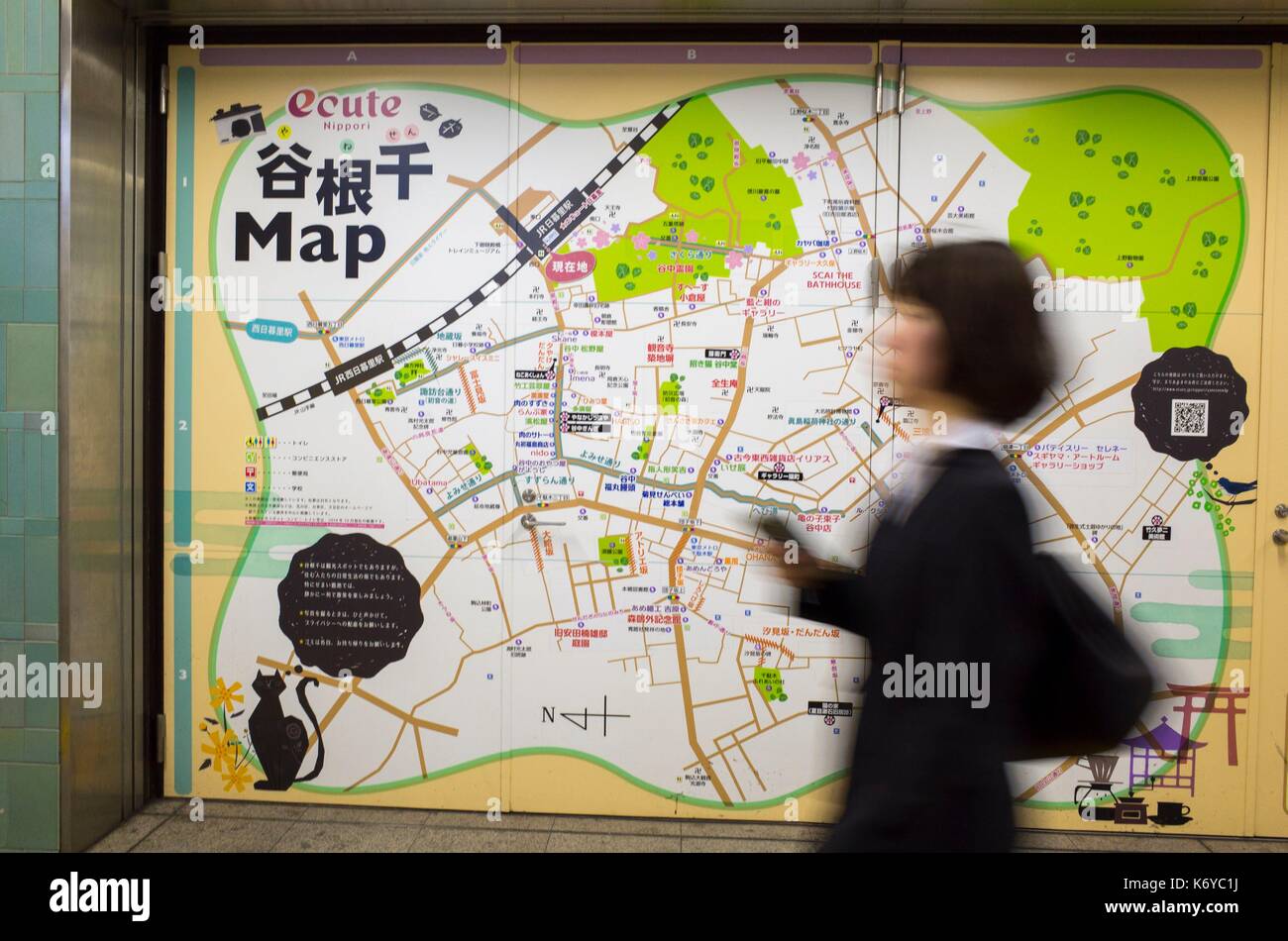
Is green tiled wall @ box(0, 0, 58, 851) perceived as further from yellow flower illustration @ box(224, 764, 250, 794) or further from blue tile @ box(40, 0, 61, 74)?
yellow flower illustration @ box(224, 764, 250, 794)

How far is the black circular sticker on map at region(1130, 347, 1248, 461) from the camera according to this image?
2383mm

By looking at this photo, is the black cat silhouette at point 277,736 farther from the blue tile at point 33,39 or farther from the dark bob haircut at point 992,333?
the dark bob haircut at point 992,333

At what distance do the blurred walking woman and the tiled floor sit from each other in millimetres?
1488

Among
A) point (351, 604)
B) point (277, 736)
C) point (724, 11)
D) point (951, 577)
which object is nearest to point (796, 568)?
point (951, 577)

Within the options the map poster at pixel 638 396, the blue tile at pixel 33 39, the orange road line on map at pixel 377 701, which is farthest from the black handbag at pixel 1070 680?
the blue tile at pixel 33 39

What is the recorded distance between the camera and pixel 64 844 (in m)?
2.29

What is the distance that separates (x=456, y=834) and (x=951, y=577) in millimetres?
2073

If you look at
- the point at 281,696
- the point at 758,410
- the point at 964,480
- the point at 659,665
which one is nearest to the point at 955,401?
the point at 964,480

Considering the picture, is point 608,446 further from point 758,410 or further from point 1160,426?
point 1160,426

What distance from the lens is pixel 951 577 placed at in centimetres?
101

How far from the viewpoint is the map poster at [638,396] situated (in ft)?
7.89

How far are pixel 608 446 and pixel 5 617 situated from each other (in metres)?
1.97

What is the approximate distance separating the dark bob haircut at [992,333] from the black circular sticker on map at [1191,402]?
5.58 ft

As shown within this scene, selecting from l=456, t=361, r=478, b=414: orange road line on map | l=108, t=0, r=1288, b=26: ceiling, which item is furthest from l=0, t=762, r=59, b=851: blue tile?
l=108, t=0, r=1288, b=26: ceiling
